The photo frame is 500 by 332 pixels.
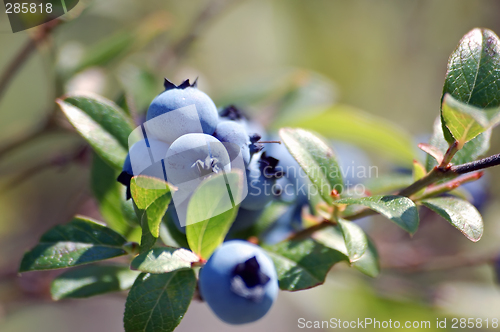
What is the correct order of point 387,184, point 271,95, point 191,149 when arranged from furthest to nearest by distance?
1. point 271,95
2. point 387,184
3. point 191,149

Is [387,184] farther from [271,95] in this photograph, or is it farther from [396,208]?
[271,95]

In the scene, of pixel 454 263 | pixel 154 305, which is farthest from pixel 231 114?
pixel 454 263

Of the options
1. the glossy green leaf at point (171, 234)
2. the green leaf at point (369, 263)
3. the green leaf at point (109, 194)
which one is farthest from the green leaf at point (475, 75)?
the green leaf at point (109, 194)

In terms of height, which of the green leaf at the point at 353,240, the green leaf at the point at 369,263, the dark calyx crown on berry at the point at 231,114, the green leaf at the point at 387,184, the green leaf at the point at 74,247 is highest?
the dark calyx crown on berry at the point at 231,114

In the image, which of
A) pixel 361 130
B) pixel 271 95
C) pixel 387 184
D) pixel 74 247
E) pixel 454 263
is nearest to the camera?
pixel 74 247

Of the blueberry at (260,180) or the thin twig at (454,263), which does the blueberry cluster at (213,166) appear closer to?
the blueberry at (260,180)

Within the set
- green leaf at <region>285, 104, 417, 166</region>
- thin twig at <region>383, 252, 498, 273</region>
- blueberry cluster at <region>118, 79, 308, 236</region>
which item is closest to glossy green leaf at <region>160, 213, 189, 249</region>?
blueberry cluster at <region>118, 79, 308, 236</region>

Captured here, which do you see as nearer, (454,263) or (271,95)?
(454,263)
